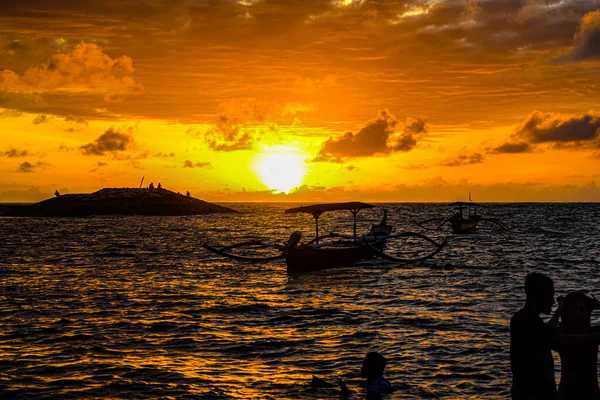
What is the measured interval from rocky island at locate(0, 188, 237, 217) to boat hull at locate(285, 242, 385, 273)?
422 ft

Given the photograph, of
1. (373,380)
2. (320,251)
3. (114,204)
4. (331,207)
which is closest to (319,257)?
(320,251)

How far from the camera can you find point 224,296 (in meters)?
32.2

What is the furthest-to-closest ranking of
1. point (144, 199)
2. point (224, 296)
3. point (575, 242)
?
1. point (144, 199)
2. point (575, 242)
3. point (224, 296)

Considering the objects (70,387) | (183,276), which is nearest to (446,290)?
(183,276)

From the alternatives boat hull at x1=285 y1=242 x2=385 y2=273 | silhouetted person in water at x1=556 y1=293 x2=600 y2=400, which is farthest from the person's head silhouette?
boat hull at x1=285 y1=242 x2=385 y2=273

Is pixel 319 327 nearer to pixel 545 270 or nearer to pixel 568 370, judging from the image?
pixel 568 370

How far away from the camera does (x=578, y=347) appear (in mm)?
7512

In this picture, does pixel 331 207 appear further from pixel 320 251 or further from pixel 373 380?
pixel 373 380

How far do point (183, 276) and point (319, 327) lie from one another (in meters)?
20.3

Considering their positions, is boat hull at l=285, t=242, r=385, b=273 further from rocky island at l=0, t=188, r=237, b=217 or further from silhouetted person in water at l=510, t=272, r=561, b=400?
rocky island at l=0, t=188, r=237, b=217

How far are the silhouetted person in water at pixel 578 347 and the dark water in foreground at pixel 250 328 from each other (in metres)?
7.77

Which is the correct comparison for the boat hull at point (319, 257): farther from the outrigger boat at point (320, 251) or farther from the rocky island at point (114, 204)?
the rocky island at point (114, 204)

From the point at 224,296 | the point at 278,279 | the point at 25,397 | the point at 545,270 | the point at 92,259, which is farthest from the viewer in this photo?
the point at 92,259

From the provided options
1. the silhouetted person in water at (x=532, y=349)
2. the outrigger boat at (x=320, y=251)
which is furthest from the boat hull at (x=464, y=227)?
the silhouetted person in water at (x=532, y=349)
